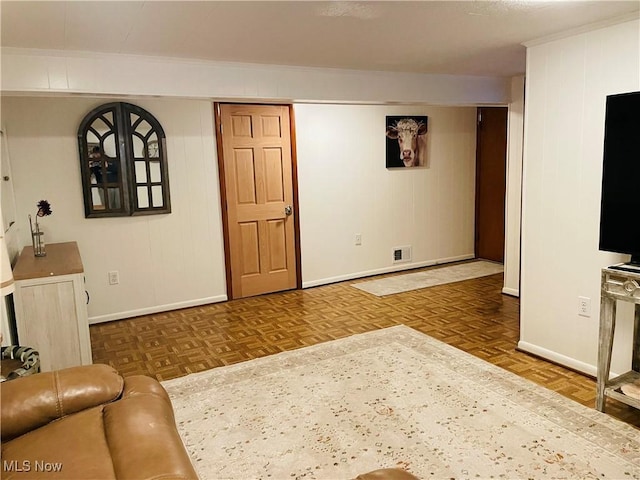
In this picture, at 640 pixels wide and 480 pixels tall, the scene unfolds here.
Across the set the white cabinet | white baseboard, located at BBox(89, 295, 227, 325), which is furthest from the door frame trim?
the white cabinet

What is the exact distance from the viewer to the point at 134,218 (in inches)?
177

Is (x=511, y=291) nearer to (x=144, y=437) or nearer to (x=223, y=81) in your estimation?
(x=223, y=81)

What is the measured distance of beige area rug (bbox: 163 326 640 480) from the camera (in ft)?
7.16

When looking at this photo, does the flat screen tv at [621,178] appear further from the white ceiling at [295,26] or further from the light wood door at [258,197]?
A: the light wood door at [258,197]

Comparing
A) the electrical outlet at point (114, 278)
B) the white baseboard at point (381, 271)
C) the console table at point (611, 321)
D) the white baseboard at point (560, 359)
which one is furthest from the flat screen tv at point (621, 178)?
the electrical outlet at point (114, 278)

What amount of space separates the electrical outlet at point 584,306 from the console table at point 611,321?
0.35 metres

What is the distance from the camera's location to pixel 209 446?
2.38 m

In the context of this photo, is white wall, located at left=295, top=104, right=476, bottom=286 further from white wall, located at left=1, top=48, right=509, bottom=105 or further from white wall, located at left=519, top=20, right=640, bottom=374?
white wall, located at left=519, top=20, right=640, bottom=374

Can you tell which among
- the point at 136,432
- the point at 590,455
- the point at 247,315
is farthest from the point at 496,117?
the point at 136,432

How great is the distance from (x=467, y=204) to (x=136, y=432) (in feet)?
18.2

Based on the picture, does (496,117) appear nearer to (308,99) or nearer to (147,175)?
(308,99)

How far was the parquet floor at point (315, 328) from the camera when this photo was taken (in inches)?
130

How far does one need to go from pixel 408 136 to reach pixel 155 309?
3.42 meters

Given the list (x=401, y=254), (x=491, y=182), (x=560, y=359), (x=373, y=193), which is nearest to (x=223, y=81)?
(x=373, y=193)
